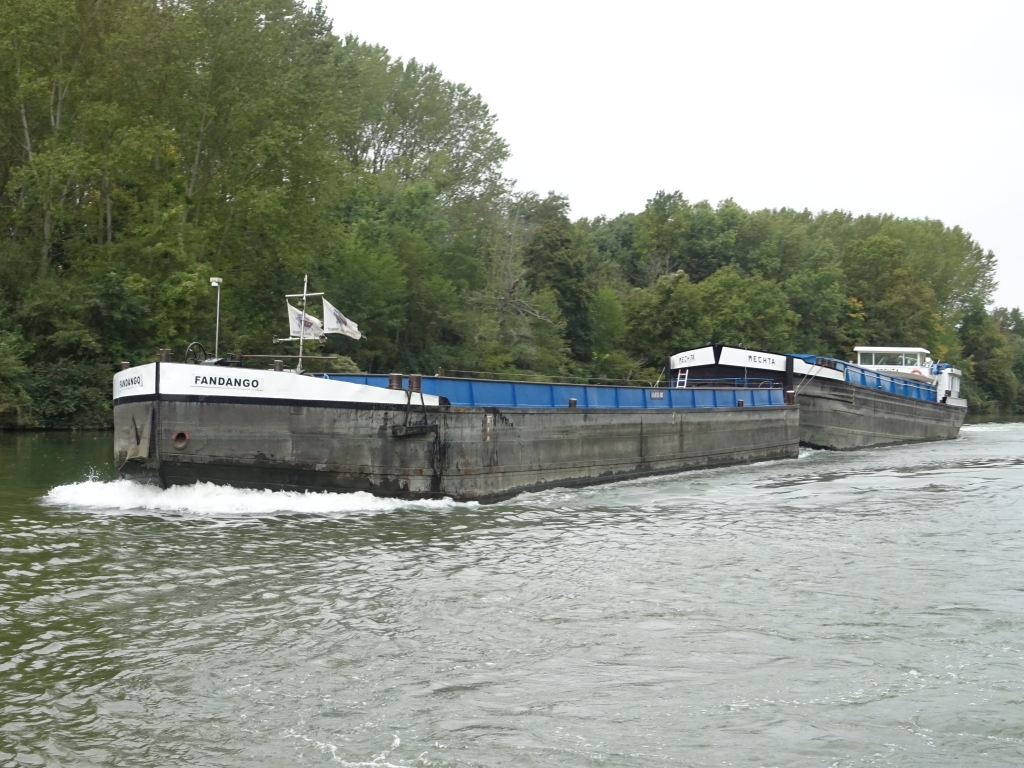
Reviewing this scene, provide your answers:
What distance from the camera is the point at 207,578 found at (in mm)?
12016

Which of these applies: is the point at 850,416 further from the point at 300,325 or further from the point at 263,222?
the point at 300,325

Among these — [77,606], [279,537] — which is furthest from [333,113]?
[77,606]

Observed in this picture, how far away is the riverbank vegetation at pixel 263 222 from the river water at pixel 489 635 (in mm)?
17074

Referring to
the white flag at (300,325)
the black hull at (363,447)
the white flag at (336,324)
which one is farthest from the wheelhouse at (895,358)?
the white flag at (300,325)

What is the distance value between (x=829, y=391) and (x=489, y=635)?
28192 mm

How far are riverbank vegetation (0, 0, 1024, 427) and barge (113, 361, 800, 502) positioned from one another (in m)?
15.7

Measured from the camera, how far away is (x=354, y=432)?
57.8 ft

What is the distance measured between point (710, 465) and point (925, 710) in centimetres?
2048

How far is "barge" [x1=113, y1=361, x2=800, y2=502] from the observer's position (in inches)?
655

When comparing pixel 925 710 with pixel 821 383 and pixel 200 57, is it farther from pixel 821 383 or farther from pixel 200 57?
pixel 200 57

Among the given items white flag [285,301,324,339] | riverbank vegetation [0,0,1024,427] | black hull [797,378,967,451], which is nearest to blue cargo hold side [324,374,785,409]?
white flag [285,301,324,339]

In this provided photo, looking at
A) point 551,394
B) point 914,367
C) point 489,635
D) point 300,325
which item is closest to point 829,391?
point 914,367

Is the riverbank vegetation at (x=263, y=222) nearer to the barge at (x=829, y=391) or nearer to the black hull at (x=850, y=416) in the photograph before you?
the barge at (x=829, y=391)

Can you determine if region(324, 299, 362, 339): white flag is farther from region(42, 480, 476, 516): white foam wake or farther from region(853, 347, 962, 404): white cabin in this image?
region(853, 347, 962, 404): white cabin
